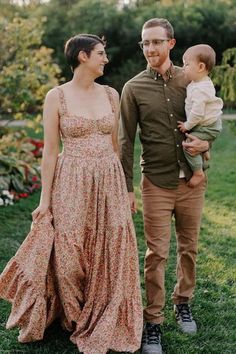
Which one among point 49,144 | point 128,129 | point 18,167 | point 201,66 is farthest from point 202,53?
point 18,167

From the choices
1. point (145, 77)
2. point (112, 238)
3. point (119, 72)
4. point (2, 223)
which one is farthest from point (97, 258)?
point (119, 72)

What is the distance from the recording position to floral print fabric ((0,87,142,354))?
3.33 m

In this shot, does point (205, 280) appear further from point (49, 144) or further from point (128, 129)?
point (49, 144)

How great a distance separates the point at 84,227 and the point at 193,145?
0.77 metres

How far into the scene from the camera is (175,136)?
341 cm

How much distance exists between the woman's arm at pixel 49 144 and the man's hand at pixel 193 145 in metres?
0.73

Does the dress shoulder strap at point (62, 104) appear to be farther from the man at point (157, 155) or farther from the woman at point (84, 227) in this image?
the man at point (157, 155)

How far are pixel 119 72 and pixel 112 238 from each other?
13.8m

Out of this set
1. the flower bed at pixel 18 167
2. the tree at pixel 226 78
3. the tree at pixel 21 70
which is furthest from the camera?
the tree at pixel 21 70

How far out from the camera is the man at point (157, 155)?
3.38m

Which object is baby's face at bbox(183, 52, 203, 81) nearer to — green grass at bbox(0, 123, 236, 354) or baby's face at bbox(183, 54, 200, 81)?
baby's face at bbox(183, 54, 200, 81)

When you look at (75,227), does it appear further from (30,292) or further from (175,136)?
(175,136)

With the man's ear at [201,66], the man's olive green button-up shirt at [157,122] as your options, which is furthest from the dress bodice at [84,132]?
the man's ear at [201,66]

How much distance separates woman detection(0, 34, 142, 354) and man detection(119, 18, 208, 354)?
97mm
